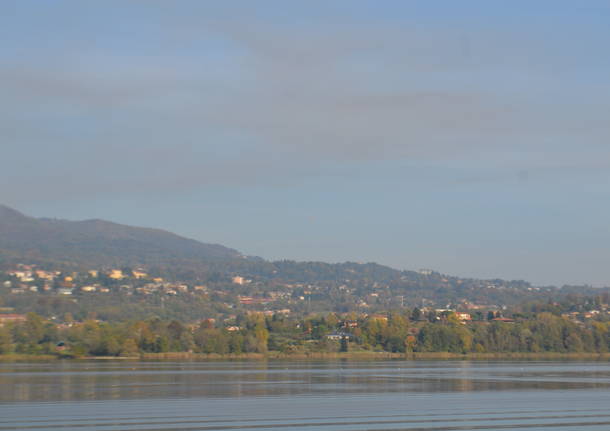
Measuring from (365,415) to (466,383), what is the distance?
32181 millimetres

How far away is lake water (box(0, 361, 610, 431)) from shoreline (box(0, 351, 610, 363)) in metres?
69.8

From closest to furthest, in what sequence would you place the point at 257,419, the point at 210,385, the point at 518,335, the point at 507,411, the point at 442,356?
the point at 257,419 < the point at 507,411 < the point at 210,385 < the point at 442,356 < the point at 518,335

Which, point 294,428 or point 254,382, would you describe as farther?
point 254,382

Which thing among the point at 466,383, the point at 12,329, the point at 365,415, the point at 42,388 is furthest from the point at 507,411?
the point at 12,329

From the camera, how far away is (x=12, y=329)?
164 metres

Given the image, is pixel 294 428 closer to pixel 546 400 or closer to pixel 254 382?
pixel 546 400

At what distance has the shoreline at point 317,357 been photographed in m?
153

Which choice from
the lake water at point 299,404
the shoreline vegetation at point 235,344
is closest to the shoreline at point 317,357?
the shoreline vegetation at point 235,344

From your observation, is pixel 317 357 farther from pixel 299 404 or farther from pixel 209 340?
pixel 299 404

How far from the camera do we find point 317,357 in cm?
17338

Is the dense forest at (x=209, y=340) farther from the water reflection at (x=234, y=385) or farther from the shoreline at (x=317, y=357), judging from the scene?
the water reflection at (x=234, y=385)

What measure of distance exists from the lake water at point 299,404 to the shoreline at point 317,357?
6976 cm

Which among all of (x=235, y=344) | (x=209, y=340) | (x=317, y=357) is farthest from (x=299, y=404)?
(x=317, y=357)

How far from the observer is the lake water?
45.2m
